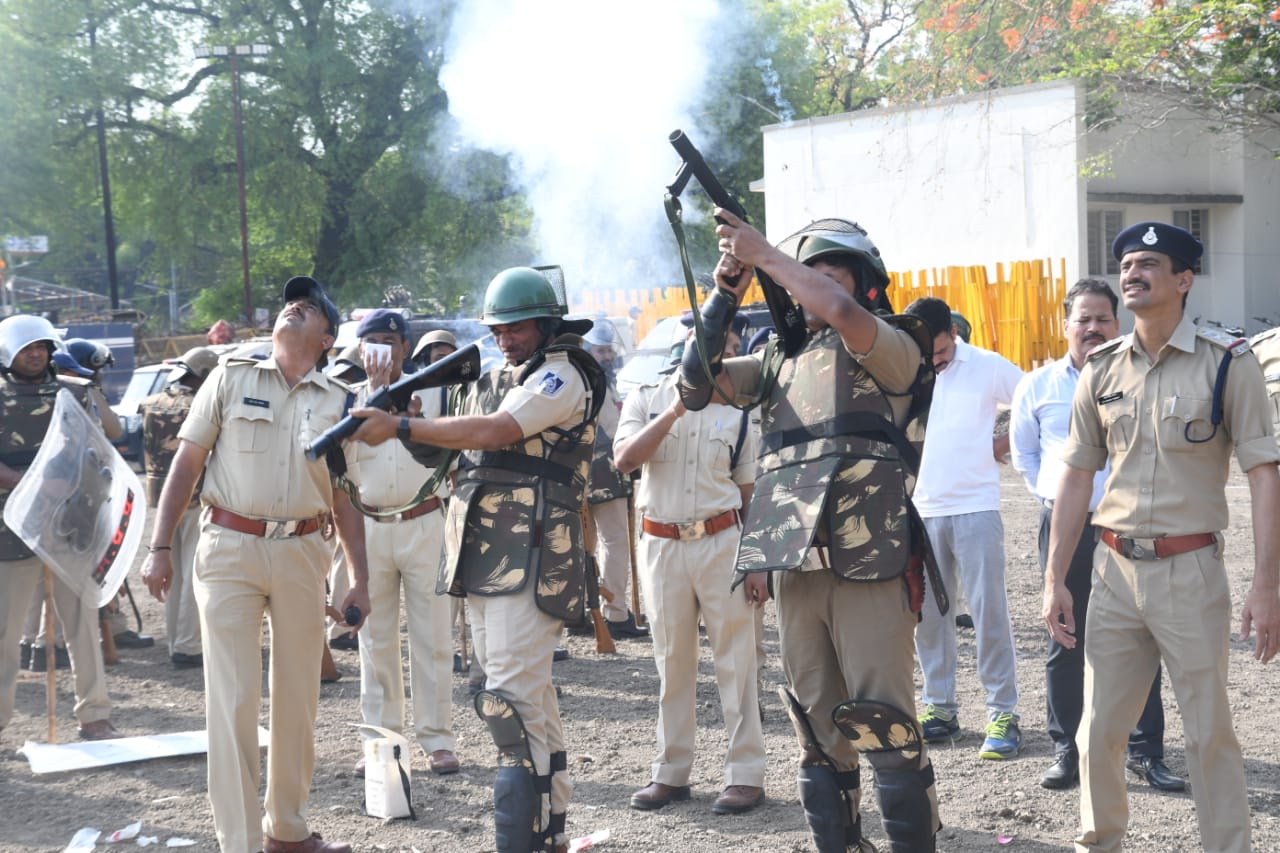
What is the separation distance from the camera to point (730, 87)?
36.8 metres

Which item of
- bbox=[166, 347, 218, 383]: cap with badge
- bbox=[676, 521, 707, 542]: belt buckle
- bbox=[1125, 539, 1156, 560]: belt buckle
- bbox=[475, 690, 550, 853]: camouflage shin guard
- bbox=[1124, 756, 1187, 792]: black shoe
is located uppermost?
bbox=[166, 347, 218, 383]: cap with badge

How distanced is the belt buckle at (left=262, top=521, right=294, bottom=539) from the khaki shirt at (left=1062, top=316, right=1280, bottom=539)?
A: 2.99 meters

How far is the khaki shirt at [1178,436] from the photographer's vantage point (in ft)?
14.2

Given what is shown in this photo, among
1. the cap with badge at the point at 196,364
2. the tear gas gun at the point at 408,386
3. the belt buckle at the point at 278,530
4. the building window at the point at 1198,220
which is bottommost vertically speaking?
the belt buckle at the point at 278,530

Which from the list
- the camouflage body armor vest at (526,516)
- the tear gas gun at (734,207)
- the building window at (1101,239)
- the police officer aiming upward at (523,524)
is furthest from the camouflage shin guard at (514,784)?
the building window at (1101,239)

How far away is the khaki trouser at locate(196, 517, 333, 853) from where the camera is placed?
506 cm

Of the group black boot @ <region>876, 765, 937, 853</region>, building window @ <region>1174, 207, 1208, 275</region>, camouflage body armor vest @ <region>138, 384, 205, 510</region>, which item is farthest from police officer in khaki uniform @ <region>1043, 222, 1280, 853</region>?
building window @ <region>1174, 207, 1208, 275</region>

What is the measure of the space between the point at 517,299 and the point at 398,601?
7.98ft

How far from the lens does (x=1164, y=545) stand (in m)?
4.39

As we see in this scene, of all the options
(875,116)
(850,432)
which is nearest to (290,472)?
(850,432)

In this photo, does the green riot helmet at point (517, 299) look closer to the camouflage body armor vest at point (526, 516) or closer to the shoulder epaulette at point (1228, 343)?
the camouflage body armor vest at point (526, 516)

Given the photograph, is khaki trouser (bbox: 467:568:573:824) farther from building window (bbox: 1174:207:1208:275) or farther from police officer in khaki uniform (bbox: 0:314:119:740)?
building window (bbox: 1174:207:1208:275)

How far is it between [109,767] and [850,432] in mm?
4550

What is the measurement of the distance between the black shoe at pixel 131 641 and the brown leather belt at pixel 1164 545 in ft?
24.7
